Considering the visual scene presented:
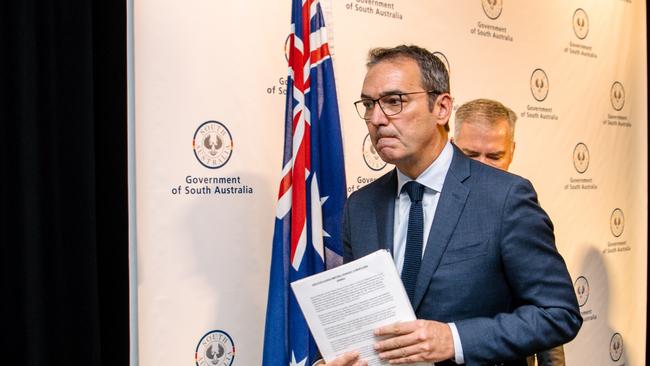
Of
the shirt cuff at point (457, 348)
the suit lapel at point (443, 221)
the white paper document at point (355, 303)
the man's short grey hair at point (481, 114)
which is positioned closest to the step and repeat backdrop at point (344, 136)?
the man's short grey hair at point (481, 114)

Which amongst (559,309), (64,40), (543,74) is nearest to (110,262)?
(64,40)

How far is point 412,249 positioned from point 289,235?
2.42 ft

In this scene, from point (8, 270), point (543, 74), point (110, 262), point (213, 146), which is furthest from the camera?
point (543, 74)

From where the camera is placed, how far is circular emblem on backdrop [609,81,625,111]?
15.2 ft

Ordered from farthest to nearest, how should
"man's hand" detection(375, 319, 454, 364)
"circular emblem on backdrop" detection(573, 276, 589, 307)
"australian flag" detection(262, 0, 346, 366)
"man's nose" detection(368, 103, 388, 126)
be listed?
"circular emblem on backdrop" detection(573, 276, 589, 307) < "australian flag" detection(262, 0, 346, 366) < "man's nose" detection(368, 103, 388, 126) < "man's hand" detection(375, 319, 454, 364)

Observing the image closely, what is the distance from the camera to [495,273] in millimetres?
1831

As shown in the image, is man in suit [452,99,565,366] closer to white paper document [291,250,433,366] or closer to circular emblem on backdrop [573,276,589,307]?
circular emblem on backdrop [573,276,589,307]

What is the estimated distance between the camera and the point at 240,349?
109 inches

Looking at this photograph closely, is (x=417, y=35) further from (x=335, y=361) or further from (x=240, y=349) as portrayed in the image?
(x=335, y=361)

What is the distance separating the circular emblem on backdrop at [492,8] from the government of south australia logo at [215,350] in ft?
7.80

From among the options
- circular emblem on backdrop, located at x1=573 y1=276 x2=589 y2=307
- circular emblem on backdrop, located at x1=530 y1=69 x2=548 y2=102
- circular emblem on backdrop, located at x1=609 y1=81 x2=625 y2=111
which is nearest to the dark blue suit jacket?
circular emblem on backdrop, located at x1=530 y1=69 x2=548 y2=102

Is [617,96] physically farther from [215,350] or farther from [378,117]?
[215,350]

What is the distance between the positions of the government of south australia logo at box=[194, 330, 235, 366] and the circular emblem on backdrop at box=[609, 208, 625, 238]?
9.94 ft

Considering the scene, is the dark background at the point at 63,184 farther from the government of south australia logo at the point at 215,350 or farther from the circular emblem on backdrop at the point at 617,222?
the circular emblem on backdrop at the point at 617,222
